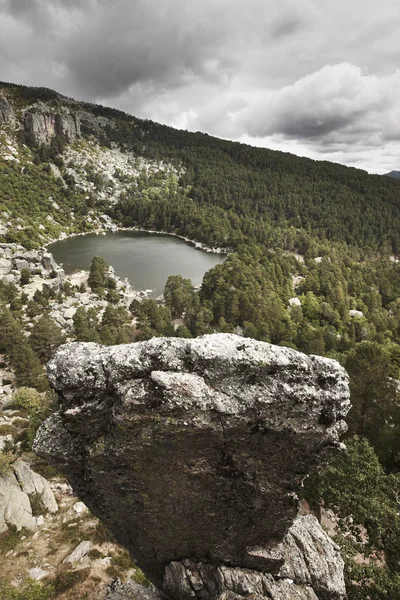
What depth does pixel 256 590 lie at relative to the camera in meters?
9.62

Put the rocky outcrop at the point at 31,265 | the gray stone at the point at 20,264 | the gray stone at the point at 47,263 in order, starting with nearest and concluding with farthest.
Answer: the rocky outcrop at the point at 31,265 → the gray stone at the point at 20,264 → the gray stone at the point at 47,263

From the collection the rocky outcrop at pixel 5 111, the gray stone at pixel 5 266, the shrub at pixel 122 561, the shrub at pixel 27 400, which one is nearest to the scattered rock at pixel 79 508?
the shrub at pixel 122 561

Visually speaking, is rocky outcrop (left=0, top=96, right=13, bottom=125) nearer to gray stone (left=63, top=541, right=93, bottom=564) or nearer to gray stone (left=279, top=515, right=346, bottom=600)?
gray stone (left=63, top=541, right=93, bottom=564)

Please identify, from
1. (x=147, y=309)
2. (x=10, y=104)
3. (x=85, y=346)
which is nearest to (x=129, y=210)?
(x=10, y=104)

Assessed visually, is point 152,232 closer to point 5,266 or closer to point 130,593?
point 5,266

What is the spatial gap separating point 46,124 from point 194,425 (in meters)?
228

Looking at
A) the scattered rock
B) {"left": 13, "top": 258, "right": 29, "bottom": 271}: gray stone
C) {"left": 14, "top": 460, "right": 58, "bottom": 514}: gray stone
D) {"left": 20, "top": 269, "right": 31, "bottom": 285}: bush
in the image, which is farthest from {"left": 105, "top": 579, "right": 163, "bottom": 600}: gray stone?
{"left": 13, "top": 258, "right": 29, "bottom": 271}: gray stone

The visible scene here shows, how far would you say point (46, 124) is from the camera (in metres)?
186

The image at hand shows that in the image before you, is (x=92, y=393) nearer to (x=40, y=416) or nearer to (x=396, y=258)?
(x=40, y=416)

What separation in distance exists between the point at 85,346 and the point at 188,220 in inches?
5602

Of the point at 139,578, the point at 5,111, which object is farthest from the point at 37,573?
the point at 5,111

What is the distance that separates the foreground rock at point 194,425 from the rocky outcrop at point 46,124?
212815mm

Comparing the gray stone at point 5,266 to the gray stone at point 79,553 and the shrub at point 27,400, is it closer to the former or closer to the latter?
the shrub at point 27,400

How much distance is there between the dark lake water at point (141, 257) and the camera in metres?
89.6
